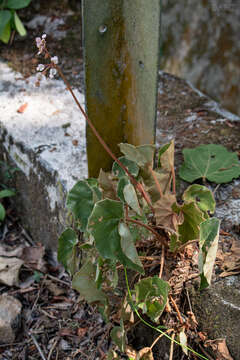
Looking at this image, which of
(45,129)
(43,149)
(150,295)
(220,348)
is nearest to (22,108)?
(45,129)

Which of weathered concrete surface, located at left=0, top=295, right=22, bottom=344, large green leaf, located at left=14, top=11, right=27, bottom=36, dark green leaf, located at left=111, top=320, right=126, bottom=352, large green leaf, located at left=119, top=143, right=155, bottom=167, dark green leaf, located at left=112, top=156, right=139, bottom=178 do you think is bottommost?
weathered concrete surface, located at left=0, top=295, right=22, bottom=344

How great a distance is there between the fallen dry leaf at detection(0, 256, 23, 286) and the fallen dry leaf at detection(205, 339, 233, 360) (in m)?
0.73

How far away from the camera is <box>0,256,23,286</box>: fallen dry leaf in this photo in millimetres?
1388

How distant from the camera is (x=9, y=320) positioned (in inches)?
48.8

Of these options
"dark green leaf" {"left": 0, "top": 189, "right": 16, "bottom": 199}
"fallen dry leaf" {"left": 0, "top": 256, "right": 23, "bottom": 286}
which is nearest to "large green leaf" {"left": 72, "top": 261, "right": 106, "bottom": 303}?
"fallen dry leaf" {"left": 0, "top": 256, "right": 23, "bottom": 286}

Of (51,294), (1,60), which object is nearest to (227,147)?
(51,294)

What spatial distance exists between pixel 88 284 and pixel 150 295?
0.20 meters

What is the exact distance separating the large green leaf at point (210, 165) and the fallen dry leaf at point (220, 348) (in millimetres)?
501

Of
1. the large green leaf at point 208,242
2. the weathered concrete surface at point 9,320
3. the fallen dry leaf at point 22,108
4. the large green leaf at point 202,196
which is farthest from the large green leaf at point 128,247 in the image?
the fallen dry leaf at point 22,108

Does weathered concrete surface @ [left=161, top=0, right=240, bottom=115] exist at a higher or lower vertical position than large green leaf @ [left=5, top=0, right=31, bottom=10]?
lower

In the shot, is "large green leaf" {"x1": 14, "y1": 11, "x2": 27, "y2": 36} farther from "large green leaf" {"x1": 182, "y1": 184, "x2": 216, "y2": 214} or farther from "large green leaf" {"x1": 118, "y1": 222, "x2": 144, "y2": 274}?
"large green leaf" {"x1": 118, "y1": 222, "x2": 144, "y2": 274}

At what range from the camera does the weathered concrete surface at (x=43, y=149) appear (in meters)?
1.36

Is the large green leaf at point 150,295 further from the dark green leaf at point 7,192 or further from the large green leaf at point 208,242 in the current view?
the dark green leaf at point 7,192

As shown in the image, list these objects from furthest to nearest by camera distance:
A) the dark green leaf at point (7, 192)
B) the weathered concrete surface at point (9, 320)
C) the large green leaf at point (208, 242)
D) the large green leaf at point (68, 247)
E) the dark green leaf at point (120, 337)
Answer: the dark green leaf at point (7, 192), the weathered concrete surface at point (9, 320), the large green leaf at point (68, 247), the dark green leaf at point (120, 337), the large green leaf at point (208, 242)
